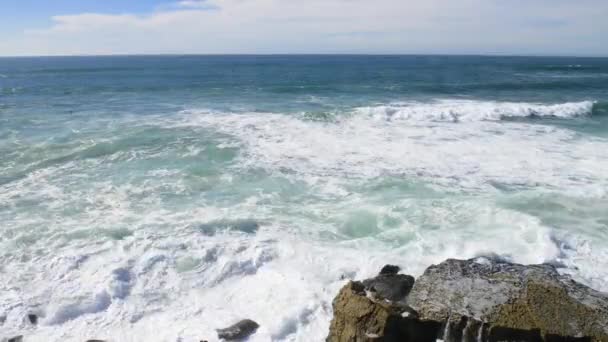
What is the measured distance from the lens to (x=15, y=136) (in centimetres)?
2050

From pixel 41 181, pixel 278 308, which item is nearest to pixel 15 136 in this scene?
pixel 41 181

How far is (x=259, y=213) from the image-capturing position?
39.1 ft

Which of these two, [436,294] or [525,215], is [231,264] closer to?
[436,294]

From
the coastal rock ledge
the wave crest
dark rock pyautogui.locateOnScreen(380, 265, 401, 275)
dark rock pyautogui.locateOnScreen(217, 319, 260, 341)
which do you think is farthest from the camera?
the wave crest

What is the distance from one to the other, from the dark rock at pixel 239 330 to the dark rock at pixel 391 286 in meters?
2.11

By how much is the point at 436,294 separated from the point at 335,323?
5.80ft

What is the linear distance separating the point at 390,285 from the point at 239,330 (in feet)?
9.12

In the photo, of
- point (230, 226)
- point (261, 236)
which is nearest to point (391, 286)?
point (261, 236)

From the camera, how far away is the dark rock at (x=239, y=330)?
7259 millimetres

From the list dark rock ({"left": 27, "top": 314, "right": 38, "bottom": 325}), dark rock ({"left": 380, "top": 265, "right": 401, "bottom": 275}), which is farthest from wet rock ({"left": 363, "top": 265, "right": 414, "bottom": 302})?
dark rock ({"left": 27, "top": 314, "right": 38, "bottom": 325})

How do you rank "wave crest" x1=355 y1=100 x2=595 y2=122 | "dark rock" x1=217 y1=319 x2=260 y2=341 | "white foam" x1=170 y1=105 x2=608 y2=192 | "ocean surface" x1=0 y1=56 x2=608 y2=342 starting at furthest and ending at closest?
"wave crest" x1=355 y1=100 x2=595 y2=122 → "white foam" x1=170 y1=105 x2=608 y2=192 → "ocean surface" x1=0 y1=56 x2=608 y2=342 → "dark rock" x1=217 y1=319 x2=260 y2=341

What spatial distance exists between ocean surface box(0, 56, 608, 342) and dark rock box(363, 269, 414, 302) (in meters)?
0.72

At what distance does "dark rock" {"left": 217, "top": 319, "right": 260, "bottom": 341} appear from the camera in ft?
23.8

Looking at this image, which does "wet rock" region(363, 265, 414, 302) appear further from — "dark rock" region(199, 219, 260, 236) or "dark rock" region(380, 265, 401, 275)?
"dark rock" region(199, 219, 260, 236)
